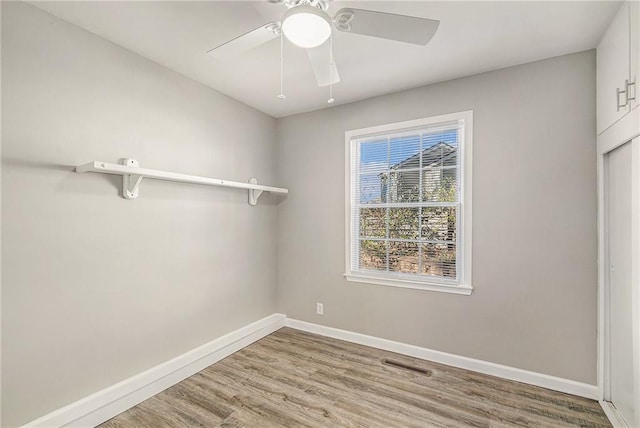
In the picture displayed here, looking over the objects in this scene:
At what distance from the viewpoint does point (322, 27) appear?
1.26 m

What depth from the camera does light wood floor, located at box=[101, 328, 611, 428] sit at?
6.35ft

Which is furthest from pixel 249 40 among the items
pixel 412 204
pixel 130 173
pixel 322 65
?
pixel 412 204

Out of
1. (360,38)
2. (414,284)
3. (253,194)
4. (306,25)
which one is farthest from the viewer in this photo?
(253,194)

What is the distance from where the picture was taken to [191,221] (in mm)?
2594

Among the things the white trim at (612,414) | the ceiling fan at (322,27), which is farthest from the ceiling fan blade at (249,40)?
the white trim at (612,414)

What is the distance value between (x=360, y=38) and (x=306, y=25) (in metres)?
0.92

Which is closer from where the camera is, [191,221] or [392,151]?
[191,221]

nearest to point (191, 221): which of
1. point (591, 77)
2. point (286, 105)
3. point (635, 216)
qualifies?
point (286, 105)

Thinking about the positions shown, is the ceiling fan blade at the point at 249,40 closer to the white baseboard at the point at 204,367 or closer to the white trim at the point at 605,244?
the white trim at the point at 605,244

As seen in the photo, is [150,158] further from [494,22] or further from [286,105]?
[494,22]

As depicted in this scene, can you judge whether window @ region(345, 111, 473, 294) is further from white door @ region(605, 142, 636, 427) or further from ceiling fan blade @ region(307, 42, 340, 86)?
ceiling fan blade @ region(307, 42, 340, 86)

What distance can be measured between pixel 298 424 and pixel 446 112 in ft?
8.90

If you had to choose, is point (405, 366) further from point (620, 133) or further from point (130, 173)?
point (130, 173)

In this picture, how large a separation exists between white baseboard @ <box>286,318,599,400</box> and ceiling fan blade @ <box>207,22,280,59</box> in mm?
2757
